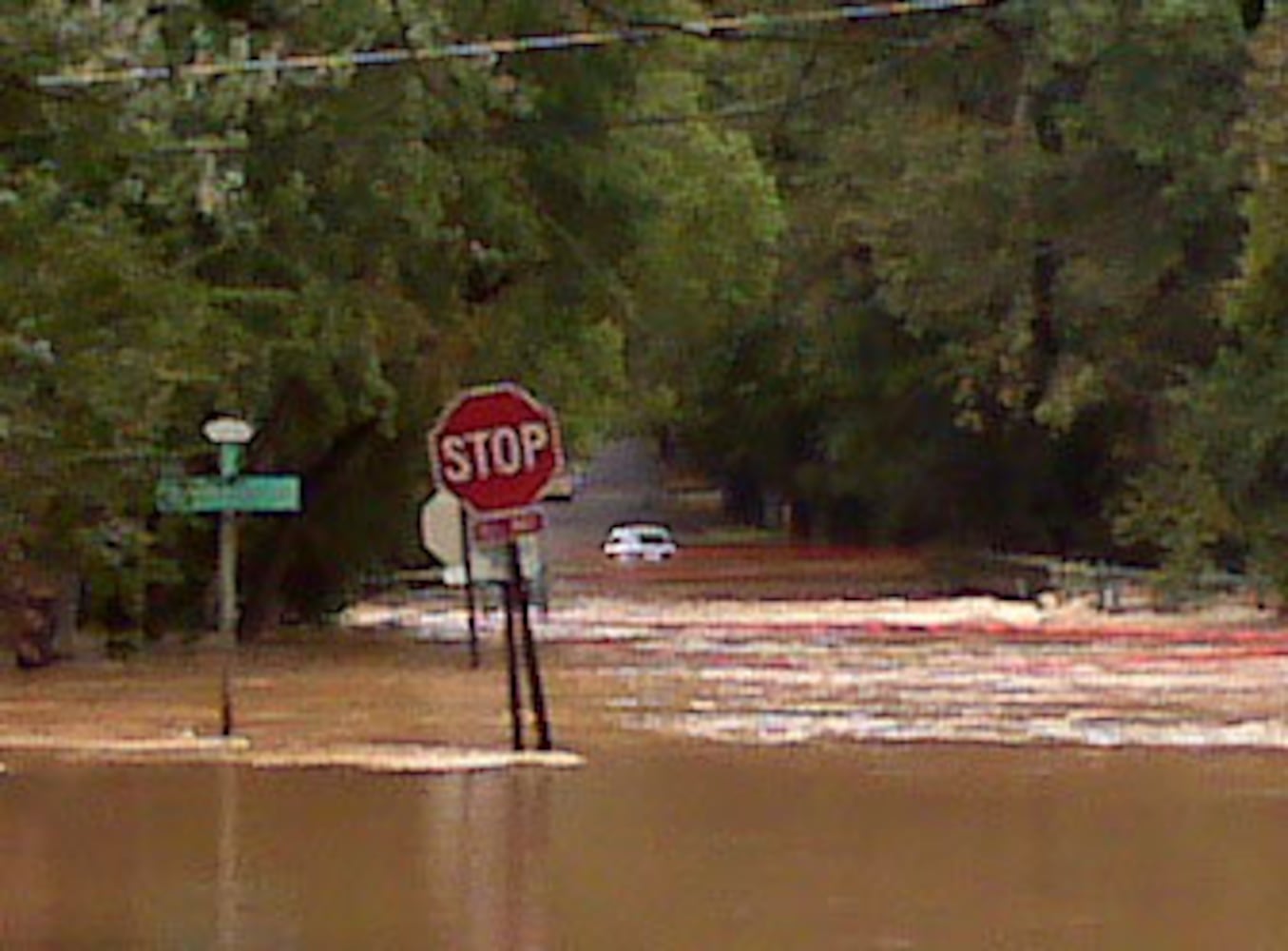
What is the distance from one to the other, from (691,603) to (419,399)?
69.8ft

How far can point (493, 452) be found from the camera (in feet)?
68.0

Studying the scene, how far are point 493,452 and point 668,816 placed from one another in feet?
8.61

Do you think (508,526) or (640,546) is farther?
(640,546)

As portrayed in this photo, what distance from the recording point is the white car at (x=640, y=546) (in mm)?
87438

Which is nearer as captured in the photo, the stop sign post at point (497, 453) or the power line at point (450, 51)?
the power line at point (450, 51)

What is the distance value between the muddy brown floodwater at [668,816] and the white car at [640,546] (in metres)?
52.5

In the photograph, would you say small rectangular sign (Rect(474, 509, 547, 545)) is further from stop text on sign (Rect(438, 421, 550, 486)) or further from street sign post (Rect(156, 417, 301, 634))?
street sign post (Rect(156, 417, 301, 634))

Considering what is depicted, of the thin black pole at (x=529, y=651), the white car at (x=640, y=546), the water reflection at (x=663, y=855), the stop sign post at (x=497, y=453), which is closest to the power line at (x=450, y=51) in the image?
the stop sign post at (x=497, y=453)

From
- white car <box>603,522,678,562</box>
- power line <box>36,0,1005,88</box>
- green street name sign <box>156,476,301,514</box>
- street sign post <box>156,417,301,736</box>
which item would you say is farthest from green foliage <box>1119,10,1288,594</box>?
white car <box>603,522,678,562</box>

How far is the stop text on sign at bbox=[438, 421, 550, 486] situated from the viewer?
68.0ft

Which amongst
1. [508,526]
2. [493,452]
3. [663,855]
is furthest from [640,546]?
[663,855]

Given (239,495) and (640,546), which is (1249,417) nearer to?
(239,495)

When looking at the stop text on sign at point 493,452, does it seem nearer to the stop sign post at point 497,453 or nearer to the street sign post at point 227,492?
the stop sign post at point 497,453

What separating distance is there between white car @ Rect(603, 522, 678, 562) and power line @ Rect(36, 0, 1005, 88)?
135 feet
